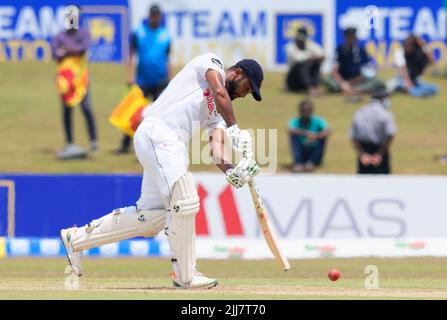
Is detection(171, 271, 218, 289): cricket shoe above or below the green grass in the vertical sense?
above

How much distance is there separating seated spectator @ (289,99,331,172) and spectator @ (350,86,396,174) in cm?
108

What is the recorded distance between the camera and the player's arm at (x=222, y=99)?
28.5 ft

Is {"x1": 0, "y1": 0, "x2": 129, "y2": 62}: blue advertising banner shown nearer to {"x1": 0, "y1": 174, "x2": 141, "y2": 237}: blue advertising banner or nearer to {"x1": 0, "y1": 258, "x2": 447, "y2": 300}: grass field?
→ {"x1": 0, "y1": 174, "x2": 141, "y2": 237}: blue advertising banner

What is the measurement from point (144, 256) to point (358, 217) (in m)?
2.37

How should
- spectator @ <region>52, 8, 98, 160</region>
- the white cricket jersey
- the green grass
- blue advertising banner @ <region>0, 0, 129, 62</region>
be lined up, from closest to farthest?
1. the white cricket jersey
2. spectator @ <region>52, 8, 98, 160</region>
3. the green grass
4. blue advertising banner @ <region>0, 0, 129, 62</region>

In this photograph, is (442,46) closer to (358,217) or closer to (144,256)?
(358,217)

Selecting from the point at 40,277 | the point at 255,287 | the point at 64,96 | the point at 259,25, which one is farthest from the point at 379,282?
the point at 259,25

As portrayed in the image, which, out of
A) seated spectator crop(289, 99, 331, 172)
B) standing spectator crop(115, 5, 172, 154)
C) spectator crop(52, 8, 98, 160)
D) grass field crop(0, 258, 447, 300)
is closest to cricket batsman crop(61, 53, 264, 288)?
grass field crop(0, 258, 447, 300)

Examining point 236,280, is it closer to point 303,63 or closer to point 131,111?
point 131,111

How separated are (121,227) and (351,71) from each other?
37.5 ft

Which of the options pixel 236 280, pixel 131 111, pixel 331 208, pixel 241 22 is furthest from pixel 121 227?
pixel 241 22

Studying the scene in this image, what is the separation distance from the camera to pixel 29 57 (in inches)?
869

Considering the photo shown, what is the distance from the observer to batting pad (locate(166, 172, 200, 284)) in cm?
872

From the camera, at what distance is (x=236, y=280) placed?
33.8ft
